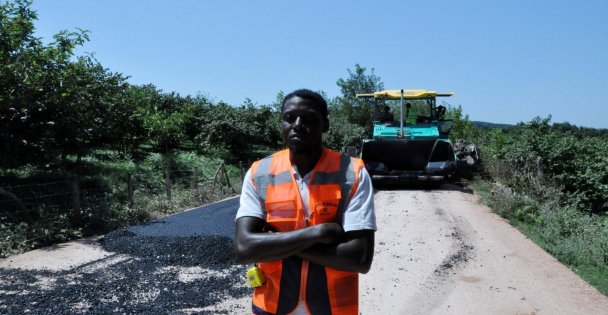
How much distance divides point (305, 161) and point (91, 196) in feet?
30.7

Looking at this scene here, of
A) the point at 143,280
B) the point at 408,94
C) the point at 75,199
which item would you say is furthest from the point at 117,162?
the point at 143,280

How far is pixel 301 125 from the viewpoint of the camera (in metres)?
1.98

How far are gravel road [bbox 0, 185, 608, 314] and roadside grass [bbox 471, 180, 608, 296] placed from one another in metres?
0.25

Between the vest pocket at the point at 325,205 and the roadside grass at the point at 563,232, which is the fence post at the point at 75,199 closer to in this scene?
the roadside grass at the point at 563,232

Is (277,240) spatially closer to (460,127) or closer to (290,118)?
(290,118)

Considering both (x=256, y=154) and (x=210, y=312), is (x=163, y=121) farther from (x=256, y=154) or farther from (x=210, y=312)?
(x=210, y=312)

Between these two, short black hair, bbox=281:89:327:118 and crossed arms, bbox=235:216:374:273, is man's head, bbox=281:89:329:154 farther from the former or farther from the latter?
crossed arms, bbox=235:216:374:273

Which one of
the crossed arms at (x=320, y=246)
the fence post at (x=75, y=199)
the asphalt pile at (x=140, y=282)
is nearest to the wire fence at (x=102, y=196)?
the fence post at (x=75, y=199)

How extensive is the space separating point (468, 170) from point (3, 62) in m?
13.1

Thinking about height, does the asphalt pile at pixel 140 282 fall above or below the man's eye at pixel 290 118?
below

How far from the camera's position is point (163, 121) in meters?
16.3

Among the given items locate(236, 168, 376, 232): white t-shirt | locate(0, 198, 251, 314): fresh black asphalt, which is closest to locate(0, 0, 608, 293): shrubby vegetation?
locate(0, 198, 251, 314): fresh black asphalt

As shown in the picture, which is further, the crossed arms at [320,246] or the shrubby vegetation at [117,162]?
the shrubby vegetation at [117,162]

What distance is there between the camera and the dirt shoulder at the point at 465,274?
5.01 metres
